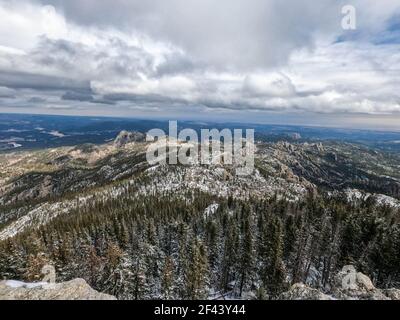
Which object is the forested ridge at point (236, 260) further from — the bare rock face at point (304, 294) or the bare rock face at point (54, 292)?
the bare rock face at point (54, 292)

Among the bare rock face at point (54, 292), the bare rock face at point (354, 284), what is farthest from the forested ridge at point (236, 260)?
the bare rock face at point (54, 292)

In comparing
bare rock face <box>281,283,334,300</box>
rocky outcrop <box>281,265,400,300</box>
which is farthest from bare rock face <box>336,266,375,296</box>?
bare rock face <box>281,283,334,300</box>

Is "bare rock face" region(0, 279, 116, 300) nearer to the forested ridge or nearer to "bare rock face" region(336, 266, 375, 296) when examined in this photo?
the forested ridge

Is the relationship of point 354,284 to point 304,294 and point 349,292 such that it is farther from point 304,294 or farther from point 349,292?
point 304,294

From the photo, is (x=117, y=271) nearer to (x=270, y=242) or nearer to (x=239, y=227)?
(x=270, y=242)
